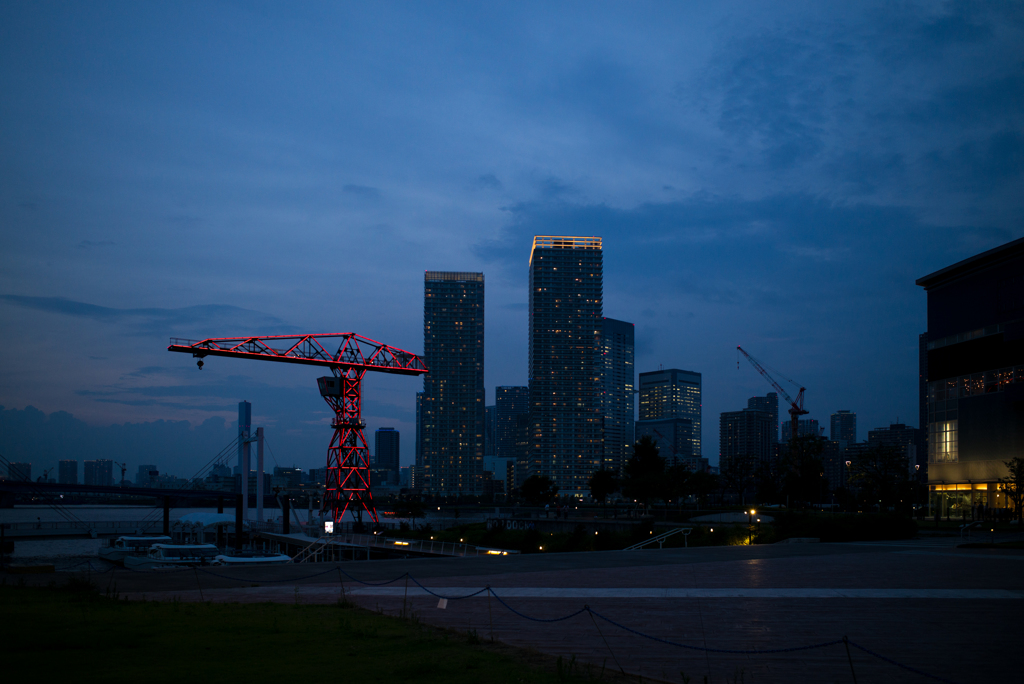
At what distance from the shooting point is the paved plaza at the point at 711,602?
10.1 meters

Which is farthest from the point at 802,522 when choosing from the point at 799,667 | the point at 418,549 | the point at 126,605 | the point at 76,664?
the point at 76,664

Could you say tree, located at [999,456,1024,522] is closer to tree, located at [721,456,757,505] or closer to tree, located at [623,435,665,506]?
tree, located at [623,435,665,506]

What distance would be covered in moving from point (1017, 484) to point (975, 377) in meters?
14.3

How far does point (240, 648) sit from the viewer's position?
10211 millimetres

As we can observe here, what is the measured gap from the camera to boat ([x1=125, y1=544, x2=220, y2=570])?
46525mm

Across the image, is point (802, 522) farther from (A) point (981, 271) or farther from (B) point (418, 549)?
(A) point (981, 271)

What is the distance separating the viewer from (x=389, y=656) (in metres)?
9.72

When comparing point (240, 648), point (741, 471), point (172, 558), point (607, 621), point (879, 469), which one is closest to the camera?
point (240, 648)

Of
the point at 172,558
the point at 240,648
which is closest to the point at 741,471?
the point at 172,558

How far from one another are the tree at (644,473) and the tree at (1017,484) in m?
39.2

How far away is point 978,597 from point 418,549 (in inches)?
1711

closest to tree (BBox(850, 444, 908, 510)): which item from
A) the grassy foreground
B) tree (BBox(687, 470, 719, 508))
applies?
tree (BBox(687, 470, 719, 508))

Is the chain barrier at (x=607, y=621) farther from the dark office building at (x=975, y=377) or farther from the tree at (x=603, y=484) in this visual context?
the tree at (x=603, y=484)

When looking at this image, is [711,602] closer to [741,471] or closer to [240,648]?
[240,648]
